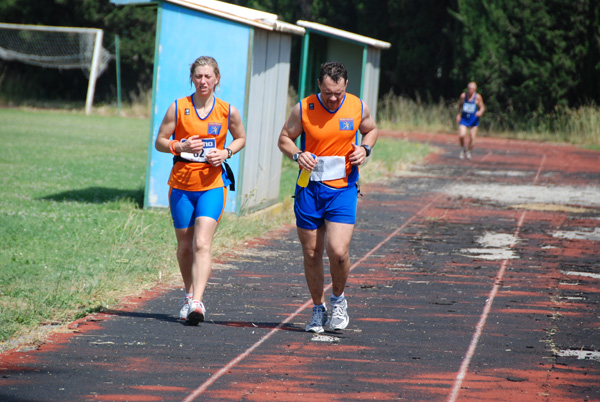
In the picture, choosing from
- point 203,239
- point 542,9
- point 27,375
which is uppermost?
point 542,9

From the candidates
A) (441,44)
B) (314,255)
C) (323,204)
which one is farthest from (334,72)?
(441,44)

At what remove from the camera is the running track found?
A: 15.8ft

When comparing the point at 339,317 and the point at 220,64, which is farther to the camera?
the point at 220,64

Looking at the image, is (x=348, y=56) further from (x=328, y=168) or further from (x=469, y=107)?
(x=328, y=168)

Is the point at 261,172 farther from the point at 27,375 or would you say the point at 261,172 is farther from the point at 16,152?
the point at 16,152

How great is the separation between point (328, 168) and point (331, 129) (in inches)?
10.8

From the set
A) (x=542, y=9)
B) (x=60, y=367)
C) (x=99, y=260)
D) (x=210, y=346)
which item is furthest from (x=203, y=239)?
(x=542, y=9)

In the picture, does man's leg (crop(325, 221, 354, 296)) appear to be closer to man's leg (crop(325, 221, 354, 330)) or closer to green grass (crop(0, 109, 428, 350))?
man's leg (crop(325, 221, 354, 330))

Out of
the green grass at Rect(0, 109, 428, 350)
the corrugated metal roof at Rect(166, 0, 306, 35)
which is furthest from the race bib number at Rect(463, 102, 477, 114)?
the corrugated metal roof at Rect(166, 0, 306, 35)

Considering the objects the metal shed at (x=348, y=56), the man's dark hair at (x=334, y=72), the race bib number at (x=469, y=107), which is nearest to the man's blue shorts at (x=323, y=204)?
the man's dark hair at (x=334, y=72)

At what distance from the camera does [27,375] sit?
486cm

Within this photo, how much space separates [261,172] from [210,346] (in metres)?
5.95

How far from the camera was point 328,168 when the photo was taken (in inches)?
228

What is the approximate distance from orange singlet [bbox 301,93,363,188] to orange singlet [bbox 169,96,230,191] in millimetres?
673
